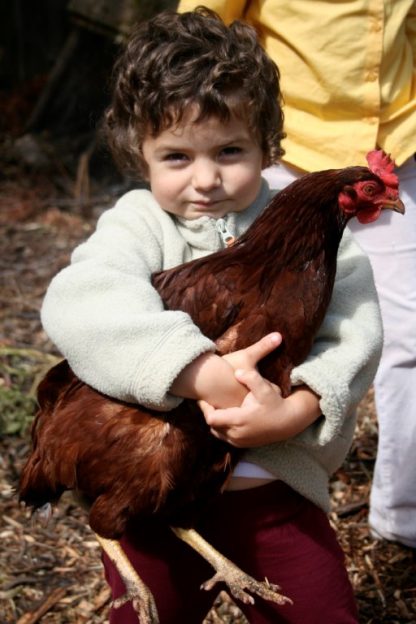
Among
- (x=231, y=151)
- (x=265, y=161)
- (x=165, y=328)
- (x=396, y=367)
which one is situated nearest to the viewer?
(x=165, y=328)

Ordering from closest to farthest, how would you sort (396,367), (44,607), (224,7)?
(224,7) < (44,607) < (396,367)

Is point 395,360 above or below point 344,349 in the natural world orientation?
below

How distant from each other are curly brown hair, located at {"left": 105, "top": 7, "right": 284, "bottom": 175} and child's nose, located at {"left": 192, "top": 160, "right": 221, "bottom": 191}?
10cm

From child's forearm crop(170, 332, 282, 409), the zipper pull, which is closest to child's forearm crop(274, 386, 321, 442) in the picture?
child's forearm crop(170, 332, 282, 409)

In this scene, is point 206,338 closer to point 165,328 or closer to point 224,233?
point 165,328

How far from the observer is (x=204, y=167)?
1.92m

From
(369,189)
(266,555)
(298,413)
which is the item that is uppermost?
(369,189)

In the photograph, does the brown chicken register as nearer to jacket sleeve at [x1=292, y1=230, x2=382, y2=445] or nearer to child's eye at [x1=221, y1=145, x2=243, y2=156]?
jacket sleeve at [x1=292, y1=230, x2=382, y2=445]

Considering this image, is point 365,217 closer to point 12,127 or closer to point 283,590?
point 283,590

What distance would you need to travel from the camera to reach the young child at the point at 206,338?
1.77 metres

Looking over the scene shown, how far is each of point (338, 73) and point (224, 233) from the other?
86 cm

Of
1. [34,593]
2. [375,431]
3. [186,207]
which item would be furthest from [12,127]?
[186,207]

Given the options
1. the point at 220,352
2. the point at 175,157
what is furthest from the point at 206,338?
the point at 175,157

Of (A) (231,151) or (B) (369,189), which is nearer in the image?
(B) (369,189)
